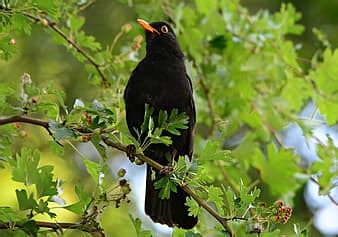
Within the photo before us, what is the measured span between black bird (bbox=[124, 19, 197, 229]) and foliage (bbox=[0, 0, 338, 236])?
0.29ft

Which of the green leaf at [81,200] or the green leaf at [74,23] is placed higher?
the green leaf at [74,23]

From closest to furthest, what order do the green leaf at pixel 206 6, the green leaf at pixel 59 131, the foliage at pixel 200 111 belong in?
the green leaf at pixel 59 131, the foliage at pixel 200 111, the green leaf at pixel 206 6

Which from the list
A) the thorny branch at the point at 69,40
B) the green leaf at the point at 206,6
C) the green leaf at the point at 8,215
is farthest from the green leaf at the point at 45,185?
the green leaf at the point at 206,6

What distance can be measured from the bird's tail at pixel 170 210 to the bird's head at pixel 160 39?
91cm

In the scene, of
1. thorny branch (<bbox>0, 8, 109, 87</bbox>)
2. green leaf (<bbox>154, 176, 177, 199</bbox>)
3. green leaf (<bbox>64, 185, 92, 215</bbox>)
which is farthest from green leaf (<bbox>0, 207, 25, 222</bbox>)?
thorny branch (<bbox>0, 8, 109, 87</bbox>)

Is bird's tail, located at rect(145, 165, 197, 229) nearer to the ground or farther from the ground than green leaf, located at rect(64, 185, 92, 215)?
nearer to the ground

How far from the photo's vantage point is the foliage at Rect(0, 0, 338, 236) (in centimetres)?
272

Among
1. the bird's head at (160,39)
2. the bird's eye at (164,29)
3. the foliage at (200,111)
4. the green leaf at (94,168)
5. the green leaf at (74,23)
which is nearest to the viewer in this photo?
the foliage at (200,111)

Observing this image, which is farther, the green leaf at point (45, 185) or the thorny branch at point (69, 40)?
the thorny branch at point (69, 40)

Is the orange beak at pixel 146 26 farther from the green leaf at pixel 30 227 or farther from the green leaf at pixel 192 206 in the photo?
the green leaf at pixel 30 227

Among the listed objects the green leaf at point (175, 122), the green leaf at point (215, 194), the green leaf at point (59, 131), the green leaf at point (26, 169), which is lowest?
the green leaf at point (215, 194)

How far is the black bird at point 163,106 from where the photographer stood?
12.2 ft

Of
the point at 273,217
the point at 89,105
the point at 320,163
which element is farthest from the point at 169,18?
the point at 273,217

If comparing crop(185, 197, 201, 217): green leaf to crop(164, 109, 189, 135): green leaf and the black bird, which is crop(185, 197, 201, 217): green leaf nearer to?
crop(164, 109, 189, 135): green leaf
